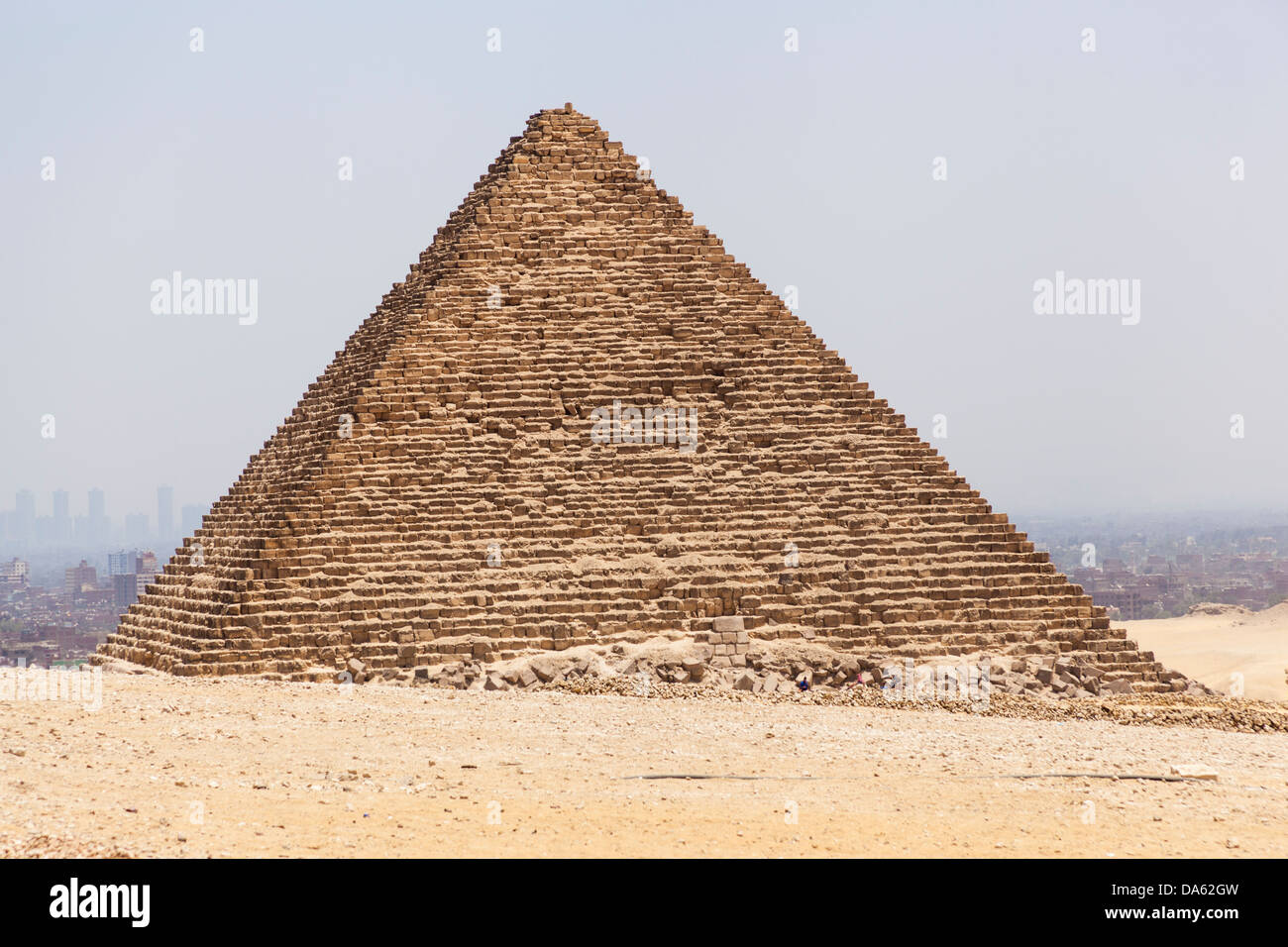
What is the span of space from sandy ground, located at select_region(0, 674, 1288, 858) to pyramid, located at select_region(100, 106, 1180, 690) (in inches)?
106

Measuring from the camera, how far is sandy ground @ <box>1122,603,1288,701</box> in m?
24.0

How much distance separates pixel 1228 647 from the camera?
3158 cm

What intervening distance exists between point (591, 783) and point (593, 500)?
8739mm

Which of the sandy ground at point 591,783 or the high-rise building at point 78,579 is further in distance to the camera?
the high-rise building at point 78,579

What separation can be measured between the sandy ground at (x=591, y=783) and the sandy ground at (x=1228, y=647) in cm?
871

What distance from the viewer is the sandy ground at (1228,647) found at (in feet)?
78.8

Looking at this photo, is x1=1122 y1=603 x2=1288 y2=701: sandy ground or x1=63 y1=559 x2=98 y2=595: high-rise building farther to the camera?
x1=63 y1=559 x2=98 y2=595: high-rise building
